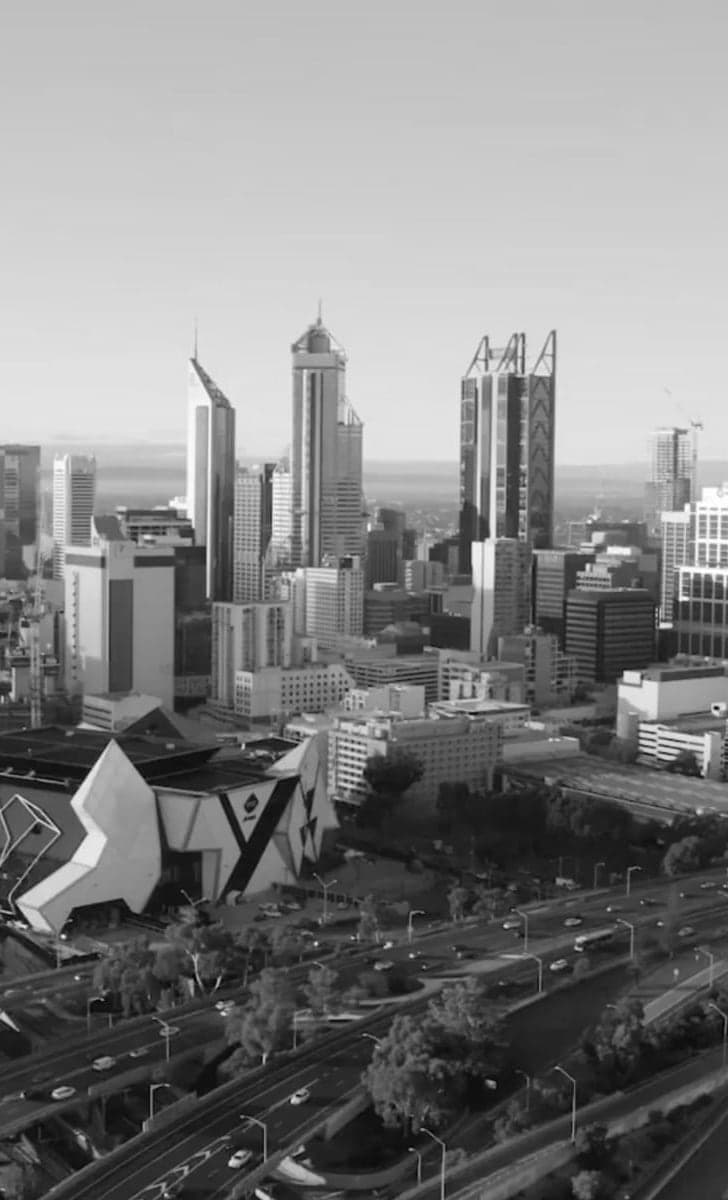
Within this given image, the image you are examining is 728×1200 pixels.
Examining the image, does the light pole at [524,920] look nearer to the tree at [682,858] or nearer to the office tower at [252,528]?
the tree at [682,858]

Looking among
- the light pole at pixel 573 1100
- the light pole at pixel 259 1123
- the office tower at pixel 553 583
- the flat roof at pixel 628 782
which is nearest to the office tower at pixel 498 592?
the office tower at pixel 553 583

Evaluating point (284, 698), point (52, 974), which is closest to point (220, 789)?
point (52, 974)

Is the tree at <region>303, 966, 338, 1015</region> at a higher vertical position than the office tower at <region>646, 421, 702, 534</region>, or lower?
lower

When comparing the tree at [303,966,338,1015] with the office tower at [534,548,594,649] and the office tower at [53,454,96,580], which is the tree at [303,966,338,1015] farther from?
the office tower at [53,454,96,580]

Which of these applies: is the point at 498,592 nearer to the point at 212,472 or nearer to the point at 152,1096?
the point at 212,472

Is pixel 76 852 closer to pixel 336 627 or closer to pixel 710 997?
pixel 710 997

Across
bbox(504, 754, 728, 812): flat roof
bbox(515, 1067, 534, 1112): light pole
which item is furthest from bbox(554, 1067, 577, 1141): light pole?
bbox(504, 754, 728, 812): flat roof

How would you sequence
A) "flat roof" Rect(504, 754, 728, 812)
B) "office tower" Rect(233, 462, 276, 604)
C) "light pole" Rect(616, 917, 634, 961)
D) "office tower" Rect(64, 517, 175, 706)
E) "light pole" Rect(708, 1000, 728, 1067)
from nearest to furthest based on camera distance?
"light pole" Rect(708, 1000, 728, 1067) < "light pole" Rect(616, 917, 634, 961) < "flat roof" Rect(504, 754, 728, 812) < "office tower" Rect(64, 517, 175, 706) < "office tower" Rect(233, 462, 276, 604)
